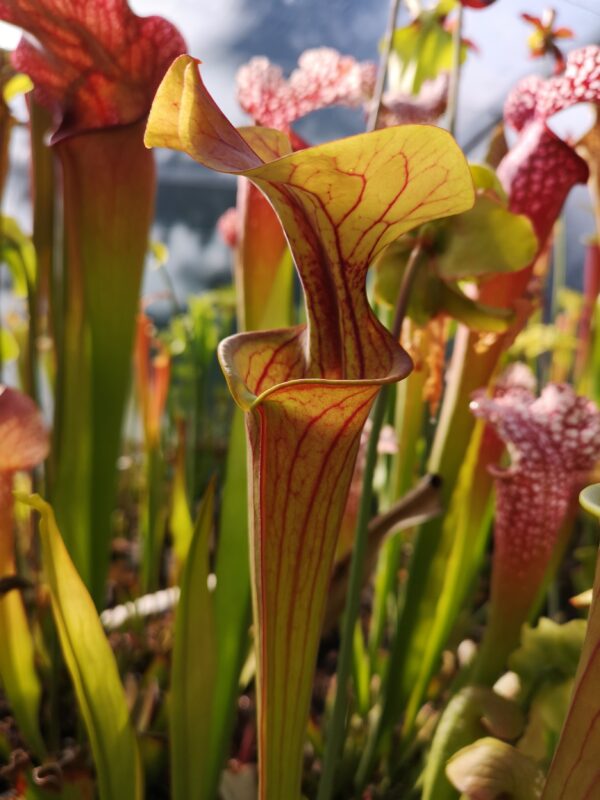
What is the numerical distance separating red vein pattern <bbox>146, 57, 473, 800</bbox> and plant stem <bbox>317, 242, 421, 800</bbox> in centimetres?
5

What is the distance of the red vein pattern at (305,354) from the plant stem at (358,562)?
0.16 feet

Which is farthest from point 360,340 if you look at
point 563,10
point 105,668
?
point 563,10

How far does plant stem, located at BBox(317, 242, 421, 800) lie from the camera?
432 mm

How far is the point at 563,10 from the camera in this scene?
1.75 meters

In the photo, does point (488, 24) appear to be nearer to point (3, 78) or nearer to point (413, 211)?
point (3, 78)

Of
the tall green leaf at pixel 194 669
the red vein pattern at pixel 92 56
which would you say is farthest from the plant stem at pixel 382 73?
the tall green leaf at pixel 194 669

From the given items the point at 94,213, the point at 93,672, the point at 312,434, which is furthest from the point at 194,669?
the point at 94,213

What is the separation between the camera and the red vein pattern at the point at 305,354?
0.89 feet

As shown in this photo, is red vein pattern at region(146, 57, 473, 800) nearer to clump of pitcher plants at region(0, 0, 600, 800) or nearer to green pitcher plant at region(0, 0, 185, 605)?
clump of pitcher plants at region(0, 0, 600, 800)

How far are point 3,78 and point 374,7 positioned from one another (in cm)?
169

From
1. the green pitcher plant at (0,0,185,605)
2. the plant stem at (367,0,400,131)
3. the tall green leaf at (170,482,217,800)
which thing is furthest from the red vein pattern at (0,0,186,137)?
the tall green leaf at (170,482,217,800)

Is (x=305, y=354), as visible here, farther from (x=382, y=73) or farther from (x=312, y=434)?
(x=382, y=73)

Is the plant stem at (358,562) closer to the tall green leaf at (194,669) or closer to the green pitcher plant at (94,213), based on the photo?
the tall green leaf at (194,669)

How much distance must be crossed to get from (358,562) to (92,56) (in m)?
0.42
